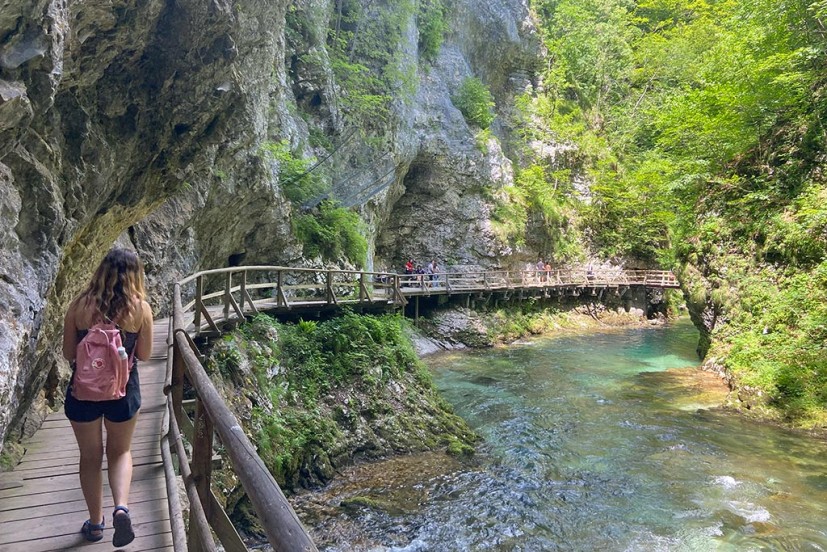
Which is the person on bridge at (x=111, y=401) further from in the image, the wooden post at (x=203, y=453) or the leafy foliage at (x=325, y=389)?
the leafy foliage at (x=325, y=389)

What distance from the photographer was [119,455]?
3.18 meters

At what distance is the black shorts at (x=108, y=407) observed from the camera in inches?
117

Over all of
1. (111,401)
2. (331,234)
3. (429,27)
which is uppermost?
(429,27)

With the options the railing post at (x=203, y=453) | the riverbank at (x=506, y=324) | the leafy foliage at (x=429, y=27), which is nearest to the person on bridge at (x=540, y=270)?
the riverbank at (x=506, y=324)

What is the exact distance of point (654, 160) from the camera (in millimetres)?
30688

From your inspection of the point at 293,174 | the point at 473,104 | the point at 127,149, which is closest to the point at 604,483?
the point at 127,149

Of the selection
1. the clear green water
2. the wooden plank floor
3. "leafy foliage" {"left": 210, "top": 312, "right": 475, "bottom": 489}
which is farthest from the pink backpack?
"leafy foliage" {"left": 210, "top": 312, "right": 475, "bottom": 489}

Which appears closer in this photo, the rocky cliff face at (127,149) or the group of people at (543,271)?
the rocky cliff face at (127,149)

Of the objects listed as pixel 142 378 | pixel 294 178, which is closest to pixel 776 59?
pixel 294 178

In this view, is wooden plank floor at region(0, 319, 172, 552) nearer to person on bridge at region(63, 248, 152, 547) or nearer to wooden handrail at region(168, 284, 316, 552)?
person on bridge at region(63, 248, 152, 547)

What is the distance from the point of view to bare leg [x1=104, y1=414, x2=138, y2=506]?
122 inches

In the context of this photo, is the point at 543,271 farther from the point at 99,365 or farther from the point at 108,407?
the point at 99,365

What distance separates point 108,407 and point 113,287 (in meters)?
0.72

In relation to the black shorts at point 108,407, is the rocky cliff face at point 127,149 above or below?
above
